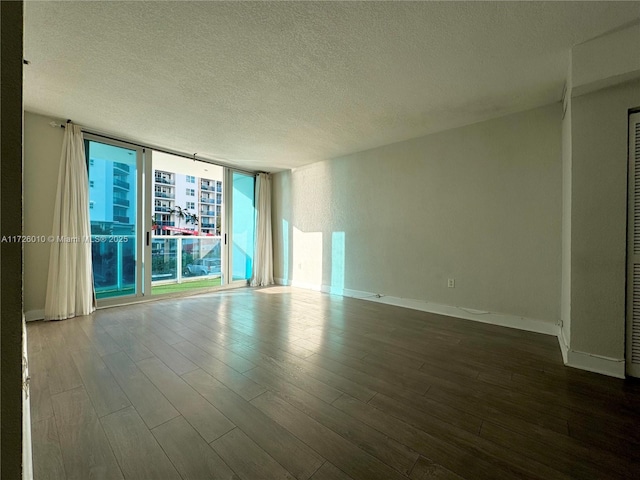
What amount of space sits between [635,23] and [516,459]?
2.92 metres

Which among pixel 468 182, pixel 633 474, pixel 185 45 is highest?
pixel 185 45

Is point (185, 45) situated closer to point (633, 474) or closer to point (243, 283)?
point (633, 474)

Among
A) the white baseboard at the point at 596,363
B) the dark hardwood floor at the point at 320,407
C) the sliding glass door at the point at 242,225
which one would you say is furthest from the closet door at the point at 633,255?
the sliding glass door at the point at 242,225

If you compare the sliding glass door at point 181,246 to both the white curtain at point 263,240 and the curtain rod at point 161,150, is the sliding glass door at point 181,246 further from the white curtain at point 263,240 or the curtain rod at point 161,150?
the white curtain at point 263,240

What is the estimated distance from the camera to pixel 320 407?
1.57 meters

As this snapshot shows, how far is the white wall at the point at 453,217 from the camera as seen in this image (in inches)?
113

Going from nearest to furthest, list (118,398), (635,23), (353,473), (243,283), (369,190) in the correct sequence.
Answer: (353,473) < (118,398) < (635,23) < (369,190) < (243,283)

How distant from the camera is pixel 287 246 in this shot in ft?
18.9

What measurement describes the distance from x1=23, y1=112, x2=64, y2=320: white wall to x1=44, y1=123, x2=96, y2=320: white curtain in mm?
130

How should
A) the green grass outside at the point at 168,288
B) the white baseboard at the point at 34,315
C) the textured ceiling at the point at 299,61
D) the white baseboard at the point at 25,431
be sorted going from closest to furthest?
the white baseboard at the point at 25,431
the textured ceiling at the point at 299,61
the white baseboard at the point at 34,315
the green grass outside at the point at 168,288

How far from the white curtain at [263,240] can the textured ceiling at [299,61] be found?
7.64 ft

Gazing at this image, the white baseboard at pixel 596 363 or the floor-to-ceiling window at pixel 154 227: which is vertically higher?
the floor-to-ceiling window at pixel 154 227

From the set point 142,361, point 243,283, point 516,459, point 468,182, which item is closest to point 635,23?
point 468,182

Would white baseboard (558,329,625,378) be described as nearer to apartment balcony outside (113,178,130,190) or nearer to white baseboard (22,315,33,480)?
white baseboard (22,315,33,480)
